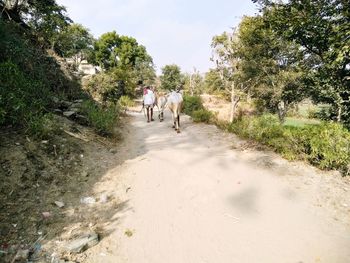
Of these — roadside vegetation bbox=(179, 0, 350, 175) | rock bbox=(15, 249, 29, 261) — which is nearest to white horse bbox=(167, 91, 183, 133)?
roadside vegetation bbox=(179, 0, 350, 175)

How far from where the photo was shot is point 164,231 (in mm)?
4480

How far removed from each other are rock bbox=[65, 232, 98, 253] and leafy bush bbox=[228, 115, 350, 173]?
522 cm

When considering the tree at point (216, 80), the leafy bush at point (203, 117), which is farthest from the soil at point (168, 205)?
the tree at point (216, 80)


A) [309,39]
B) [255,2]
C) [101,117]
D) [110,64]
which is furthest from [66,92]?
[110,64]

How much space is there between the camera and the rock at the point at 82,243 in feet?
12.7

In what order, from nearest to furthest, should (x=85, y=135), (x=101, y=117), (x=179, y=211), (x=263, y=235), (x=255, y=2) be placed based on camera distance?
(x=263, y=235) → (x=179, y=211) → (x=85, y=135) → (x=101, y=117) → (x=255, y=2)

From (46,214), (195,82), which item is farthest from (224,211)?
(195,82)

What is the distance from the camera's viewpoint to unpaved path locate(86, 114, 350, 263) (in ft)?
13.1

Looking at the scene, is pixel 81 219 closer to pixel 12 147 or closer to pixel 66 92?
pixel 12 147

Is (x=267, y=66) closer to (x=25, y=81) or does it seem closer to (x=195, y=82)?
(x=25, y=81)

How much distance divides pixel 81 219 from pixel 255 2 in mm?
11590

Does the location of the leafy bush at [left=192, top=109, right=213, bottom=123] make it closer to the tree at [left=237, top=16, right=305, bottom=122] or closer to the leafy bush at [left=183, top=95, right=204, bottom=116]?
the leafy bush at [left=183, top=95, right=204, bottom=116]

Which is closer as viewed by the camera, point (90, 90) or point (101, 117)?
point (101, 117)

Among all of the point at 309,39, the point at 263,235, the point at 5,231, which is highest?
the point at 309,39
